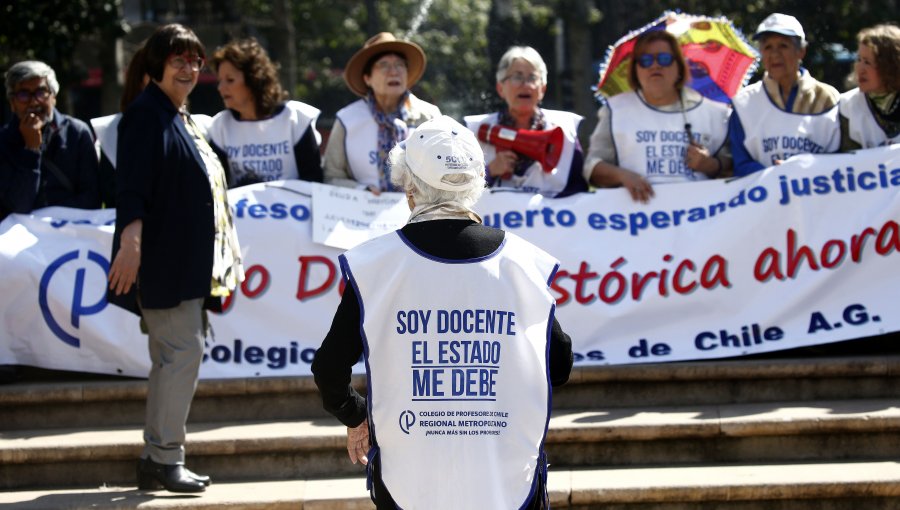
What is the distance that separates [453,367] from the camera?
3396 millimetres

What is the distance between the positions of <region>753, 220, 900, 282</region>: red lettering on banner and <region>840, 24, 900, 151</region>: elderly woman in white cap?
50cm

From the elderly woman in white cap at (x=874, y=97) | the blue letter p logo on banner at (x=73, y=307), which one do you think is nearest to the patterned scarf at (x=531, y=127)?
the elderly woman in white cap at (x=874, y=97)

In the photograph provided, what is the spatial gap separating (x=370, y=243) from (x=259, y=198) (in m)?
3.34

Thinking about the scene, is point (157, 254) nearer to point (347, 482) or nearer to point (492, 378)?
point (347, 482)

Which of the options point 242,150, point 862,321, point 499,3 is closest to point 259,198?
point 242,150

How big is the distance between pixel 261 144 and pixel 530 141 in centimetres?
144

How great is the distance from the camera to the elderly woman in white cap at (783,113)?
22.2ft

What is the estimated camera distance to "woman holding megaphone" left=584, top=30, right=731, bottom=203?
6.85m

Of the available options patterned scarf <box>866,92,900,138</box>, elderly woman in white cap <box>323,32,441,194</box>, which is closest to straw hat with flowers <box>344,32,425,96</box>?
elderly woman in white cap <box>323,32,441,194</box>

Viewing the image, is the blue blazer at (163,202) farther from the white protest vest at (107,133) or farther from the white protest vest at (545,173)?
the white protest vest at (545,173)

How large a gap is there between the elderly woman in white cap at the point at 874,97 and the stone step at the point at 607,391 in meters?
1.21

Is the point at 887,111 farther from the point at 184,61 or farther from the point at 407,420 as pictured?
the point at 407,420

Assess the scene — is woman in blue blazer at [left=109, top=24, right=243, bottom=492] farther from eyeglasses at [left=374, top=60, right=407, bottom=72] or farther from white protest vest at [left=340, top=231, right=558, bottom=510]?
white protest vest at [left=340, top=231, right=558, bottom=510]

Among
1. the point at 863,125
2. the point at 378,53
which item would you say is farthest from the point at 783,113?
the point at 378,53
